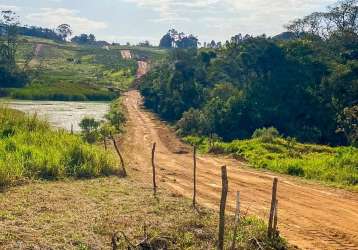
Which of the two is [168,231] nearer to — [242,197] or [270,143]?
[242,197]

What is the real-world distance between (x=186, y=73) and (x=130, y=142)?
1571 centimetres

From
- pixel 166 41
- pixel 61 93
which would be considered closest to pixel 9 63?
pixel 61 93

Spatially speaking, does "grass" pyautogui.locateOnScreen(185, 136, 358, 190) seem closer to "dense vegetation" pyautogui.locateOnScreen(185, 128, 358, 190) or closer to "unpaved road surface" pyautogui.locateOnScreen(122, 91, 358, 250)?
"dense vegetation" pyautogui.locateOnScreen(185, 128, 358, 190)

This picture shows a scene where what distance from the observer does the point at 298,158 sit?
25391mm

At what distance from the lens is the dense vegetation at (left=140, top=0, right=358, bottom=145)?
36.6 metres

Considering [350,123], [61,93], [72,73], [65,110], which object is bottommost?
[65,110]

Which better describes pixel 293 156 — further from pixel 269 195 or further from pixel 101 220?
pixel 101 220

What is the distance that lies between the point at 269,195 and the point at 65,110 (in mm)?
39096

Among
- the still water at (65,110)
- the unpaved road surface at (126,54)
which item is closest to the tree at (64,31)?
the unpaved road surface at (126,54)

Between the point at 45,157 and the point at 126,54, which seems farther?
the point at 126,54

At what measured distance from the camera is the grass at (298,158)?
69.1 ft

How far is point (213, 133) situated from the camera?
3653 centimetres

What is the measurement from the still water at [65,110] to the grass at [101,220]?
Result: 2480 cm

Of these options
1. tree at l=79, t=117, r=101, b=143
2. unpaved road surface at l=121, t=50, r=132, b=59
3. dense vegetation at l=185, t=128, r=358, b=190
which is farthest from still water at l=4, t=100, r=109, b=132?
unpaved road surface at l=121, t=50, r=132, b=59
